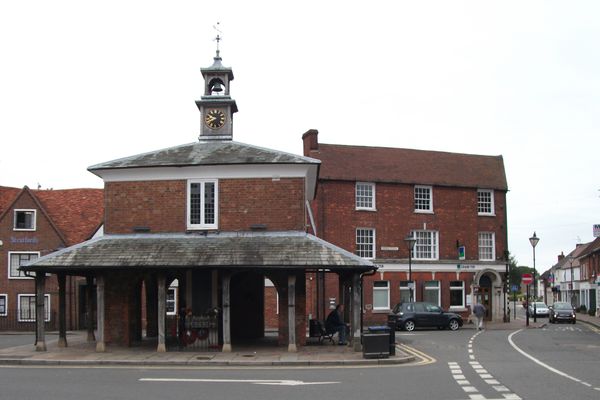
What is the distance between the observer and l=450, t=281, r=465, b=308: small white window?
4678 cm

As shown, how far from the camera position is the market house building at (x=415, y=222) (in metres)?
44.6

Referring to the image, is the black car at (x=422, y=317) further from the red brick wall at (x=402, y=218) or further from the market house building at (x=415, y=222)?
the red brick wall at (x=402, y=218)

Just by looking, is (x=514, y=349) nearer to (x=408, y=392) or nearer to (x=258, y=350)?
(x=258, y=350)

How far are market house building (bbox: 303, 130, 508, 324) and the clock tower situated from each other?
51.6 ft

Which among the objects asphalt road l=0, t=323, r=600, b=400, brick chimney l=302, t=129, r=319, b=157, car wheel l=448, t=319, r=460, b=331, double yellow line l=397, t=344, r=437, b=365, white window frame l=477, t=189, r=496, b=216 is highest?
brick chimney l=302, t=129, r=319, b=157

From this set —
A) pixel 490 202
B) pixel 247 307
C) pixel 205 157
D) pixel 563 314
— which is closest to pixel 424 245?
pixel 490 202

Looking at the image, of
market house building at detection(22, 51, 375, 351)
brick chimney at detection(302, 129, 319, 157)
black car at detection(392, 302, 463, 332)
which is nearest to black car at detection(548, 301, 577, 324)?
black car at detection(392, 302, 463, 332)

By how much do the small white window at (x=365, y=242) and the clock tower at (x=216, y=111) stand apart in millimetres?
18313

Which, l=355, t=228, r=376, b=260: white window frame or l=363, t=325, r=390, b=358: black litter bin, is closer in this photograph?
l=363, t=325, r=390, b=358: black litter bin

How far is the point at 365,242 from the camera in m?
45.4

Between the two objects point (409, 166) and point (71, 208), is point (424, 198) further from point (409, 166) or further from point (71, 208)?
point (71, 208)

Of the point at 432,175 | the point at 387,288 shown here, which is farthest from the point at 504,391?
the point at 432,175

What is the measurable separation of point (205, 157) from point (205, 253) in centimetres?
398

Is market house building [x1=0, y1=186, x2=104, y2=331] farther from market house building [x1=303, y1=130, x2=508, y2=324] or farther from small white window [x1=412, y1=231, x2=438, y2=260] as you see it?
small white window [x1=412, y1=231, x2=438, y2=260]
